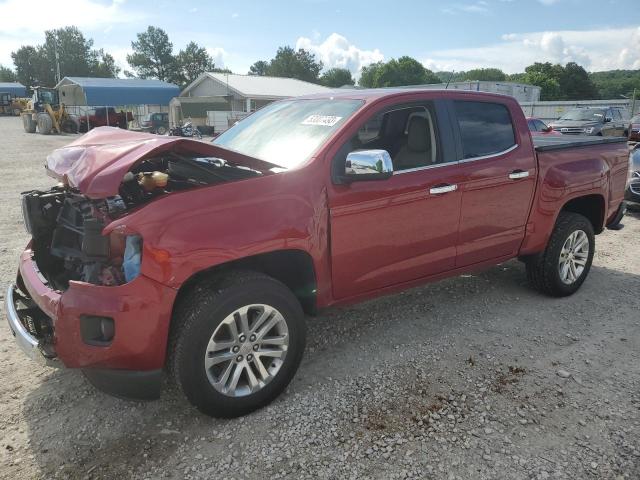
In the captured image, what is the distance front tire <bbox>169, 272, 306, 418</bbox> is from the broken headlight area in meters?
0.44

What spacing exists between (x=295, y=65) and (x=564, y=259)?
99.1 m

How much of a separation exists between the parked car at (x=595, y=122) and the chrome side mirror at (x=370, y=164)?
19587mm

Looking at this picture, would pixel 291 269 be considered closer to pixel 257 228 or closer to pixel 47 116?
pixel 257 228

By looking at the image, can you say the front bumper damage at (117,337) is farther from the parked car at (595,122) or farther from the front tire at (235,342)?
the parked car at (595,122)

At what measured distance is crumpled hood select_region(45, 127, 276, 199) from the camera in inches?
96.8

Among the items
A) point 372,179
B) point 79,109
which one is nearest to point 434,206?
point 372,179

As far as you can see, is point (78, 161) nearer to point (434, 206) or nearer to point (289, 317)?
point (289, 317)

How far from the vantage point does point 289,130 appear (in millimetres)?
3648

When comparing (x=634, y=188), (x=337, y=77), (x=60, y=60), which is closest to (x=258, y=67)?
(x=337, y=77)

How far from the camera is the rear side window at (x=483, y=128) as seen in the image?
391 cm

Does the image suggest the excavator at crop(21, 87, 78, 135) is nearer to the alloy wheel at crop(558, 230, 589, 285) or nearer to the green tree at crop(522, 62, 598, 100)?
the alloy wheel at crop(558, 230, 589, 285)

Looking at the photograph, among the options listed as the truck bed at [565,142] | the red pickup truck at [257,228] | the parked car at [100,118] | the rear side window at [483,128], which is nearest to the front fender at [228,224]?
the red pickup truck at [257,228]

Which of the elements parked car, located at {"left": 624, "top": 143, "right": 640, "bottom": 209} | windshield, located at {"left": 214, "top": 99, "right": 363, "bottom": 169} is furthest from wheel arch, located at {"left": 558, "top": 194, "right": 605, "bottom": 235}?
parked car, located at {"left": 624, "top": 143, "right": 640, "bottom": 209}

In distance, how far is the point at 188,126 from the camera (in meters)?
24.5
